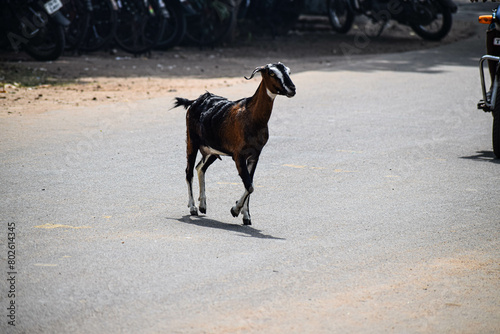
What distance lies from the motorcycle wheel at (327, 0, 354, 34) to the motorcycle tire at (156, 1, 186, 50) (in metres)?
5.80

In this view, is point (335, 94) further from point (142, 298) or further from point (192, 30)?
point (142, 298)

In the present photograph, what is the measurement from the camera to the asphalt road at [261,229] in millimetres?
4152

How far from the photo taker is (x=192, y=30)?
19.3 m

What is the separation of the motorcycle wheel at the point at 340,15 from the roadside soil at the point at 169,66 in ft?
1.33

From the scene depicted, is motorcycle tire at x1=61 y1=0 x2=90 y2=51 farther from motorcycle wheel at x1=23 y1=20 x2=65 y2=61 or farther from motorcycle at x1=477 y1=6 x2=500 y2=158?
motorcycle at x1=477 y1=6 x2=500 y2=158

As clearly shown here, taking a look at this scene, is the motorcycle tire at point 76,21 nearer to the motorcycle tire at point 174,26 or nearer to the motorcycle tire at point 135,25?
the motorcycle tire at point 135,25

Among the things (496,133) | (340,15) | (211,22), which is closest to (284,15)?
(340,15)

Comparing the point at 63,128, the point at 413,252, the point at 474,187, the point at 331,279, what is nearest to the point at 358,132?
the point at 474,187

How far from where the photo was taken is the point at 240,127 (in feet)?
19.1

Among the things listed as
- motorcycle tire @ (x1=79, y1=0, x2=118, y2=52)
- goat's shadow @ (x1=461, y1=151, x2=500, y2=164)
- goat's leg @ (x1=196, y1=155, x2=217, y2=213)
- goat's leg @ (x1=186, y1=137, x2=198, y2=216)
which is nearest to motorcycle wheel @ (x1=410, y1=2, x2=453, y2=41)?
motorcycle tire @ (x1=79, y1=0, x2=118, y2=52)

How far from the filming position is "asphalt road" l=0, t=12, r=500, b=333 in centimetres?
415

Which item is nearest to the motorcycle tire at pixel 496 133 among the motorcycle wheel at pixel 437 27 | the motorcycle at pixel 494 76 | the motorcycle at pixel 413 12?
the motorcycle at pixel 494 76

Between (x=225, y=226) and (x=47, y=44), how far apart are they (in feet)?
35.2

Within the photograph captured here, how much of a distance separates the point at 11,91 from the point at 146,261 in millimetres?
7949
